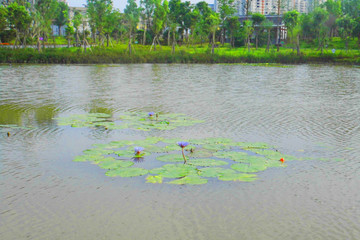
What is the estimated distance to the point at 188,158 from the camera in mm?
5609

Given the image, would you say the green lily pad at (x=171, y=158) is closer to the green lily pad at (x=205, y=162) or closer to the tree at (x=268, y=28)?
the green lily pad at (x=205, y=162)

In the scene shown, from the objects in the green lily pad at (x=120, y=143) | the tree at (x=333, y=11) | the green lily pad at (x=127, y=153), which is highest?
the tree at (x=333, y=11)

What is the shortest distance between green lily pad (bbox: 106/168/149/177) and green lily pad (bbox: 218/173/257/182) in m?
0.96

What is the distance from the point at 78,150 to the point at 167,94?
7.28 metres

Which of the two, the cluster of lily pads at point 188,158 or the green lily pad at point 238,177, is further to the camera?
the cluster of lily pads at point 188,158

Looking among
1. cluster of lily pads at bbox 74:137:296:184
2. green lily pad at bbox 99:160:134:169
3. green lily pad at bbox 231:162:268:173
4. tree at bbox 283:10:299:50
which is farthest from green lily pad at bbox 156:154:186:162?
tree at bbox 283:10:299:50

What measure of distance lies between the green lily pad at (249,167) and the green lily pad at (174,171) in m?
0.55

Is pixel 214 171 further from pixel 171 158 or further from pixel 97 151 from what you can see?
pixel 97 151

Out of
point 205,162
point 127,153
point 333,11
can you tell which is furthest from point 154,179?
point 333,11

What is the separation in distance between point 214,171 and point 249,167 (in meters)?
0.50

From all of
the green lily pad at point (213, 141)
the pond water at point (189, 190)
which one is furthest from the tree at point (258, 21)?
the green lily pad at point (213, 141)

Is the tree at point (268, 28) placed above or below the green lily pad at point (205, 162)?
above

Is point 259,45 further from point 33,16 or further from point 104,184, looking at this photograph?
point 104,184

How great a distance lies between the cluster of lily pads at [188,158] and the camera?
4914 mm
